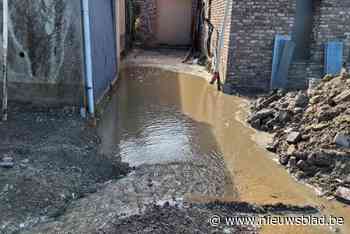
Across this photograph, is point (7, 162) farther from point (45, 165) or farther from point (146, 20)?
point (146, 20)

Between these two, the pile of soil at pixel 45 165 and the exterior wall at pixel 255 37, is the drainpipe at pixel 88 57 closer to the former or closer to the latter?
the pile of soil at pixel 45 165

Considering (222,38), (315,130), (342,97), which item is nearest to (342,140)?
(315,130)

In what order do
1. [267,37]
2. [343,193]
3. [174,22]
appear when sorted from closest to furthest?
[343,193]
[267,37]
[174,22]

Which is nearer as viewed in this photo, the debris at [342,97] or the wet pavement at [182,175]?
the wet pavement at [182,175]

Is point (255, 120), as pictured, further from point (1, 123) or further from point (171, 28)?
point (171, 28)

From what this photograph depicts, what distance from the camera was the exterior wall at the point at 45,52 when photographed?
5195 mm

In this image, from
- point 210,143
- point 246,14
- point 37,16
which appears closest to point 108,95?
point 37,16

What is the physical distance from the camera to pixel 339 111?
4688 millimetres

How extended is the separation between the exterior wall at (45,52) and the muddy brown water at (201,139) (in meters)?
0.93

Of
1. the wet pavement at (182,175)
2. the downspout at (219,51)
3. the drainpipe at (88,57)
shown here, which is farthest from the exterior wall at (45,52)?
the downspout at (219,51)

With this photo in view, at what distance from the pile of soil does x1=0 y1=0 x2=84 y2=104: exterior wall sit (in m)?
0.27

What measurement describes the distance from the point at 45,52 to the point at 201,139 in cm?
272

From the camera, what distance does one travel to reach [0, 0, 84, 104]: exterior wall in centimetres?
520

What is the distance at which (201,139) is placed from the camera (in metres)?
5.20
